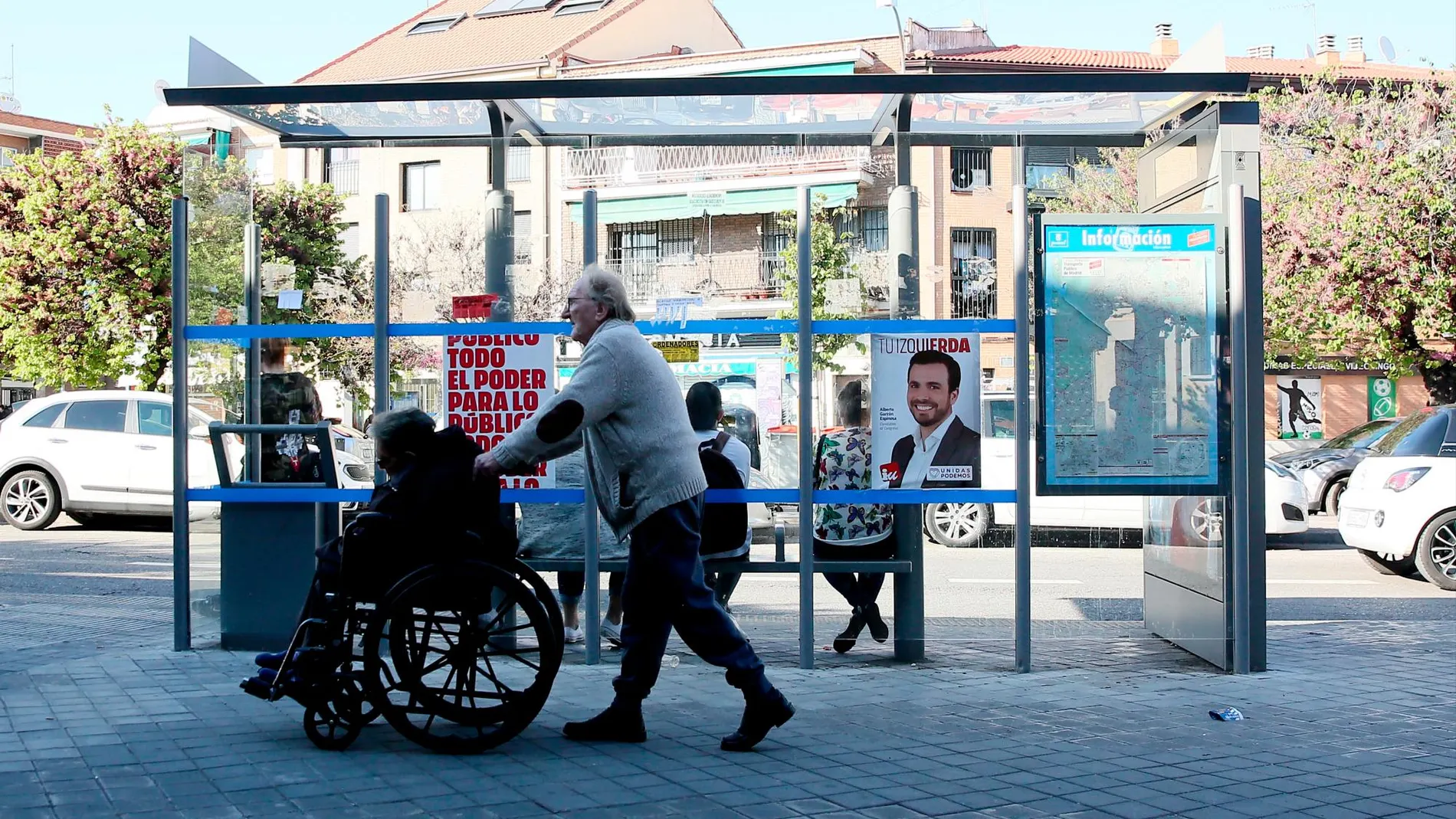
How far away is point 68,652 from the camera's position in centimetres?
721

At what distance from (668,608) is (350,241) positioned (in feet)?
10.3

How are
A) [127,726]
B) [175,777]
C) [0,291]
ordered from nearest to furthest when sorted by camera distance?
[175,777], [127,726], [0,291]

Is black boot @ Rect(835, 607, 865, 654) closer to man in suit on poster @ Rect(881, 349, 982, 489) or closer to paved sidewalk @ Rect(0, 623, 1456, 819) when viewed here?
paved sidewalk @ Rect(0, 623, 1456, 819)

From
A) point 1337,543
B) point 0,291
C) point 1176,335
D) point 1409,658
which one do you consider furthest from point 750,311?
point 0,291

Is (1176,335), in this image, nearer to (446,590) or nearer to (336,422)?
(446,590)

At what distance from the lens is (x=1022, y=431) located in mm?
6734

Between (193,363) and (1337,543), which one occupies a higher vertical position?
(193,363)

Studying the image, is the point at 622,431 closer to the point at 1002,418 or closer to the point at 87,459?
the point at 1002,418

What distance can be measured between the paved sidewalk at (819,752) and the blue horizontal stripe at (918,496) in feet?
2.74

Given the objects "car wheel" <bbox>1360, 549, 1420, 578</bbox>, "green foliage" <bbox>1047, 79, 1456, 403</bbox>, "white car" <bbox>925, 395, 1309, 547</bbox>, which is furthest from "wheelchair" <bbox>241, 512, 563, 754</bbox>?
"green foliage" <bbox>1047, 79, 1456, 403</bbox>

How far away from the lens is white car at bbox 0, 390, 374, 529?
51.0 ft

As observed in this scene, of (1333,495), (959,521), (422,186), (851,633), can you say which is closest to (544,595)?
(851,633)

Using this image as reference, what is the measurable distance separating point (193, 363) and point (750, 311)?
2974 millimetres

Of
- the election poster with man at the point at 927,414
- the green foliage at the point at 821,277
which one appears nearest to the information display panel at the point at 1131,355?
the election poster with man at the point at 927,414
